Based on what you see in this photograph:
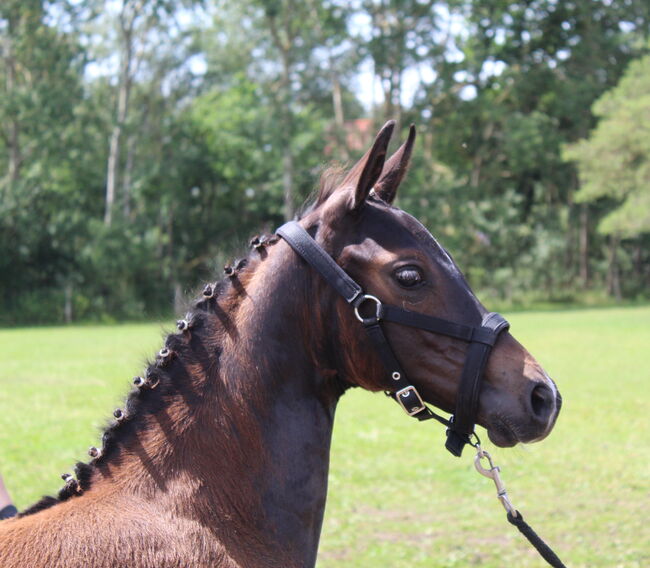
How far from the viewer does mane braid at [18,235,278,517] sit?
2.46 m

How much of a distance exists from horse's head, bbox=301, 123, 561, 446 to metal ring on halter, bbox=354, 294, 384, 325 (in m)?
0.03

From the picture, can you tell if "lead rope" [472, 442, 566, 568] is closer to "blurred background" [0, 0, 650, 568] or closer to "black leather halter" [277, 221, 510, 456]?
"black leather halter" [277, 221, 510, 456]

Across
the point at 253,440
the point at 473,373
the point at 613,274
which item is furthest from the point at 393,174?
the point at 613,274

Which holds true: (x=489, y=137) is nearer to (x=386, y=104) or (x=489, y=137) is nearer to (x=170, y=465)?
(x=386, y=104)

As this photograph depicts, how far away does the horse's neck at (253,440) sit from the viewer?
2379 millimetres

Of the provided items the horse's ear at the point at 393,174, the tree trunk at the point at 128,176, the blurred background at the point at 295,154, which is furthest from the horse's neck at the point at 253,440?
the tree trunk at the point at 128,176

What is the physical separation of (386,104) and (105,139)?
1583cm

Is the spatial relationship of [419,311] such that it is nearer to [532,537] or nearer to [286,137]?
[532,537]

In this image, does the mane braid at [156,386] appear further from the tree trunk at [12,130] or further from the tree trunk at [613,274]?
the tree trunk at [613,274]

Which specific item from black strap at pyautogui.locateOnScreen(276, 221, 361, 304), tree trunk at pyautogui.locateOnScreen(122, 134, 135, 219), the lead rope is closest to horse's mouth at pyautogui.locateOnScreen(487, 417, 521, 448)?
the lead rope

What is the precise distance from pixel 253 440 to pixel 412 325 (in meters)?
0.64

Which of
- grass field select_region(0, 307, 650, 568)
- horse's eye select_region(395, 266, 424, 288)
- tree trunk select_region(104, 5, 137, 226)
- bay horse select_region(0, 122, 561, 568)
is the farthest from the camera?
tree trunk select_region(104, 5, 137, 226)

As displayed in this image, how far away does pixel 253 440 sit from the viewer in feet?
8.06

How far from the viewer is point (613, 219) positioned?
36688 millimetres
